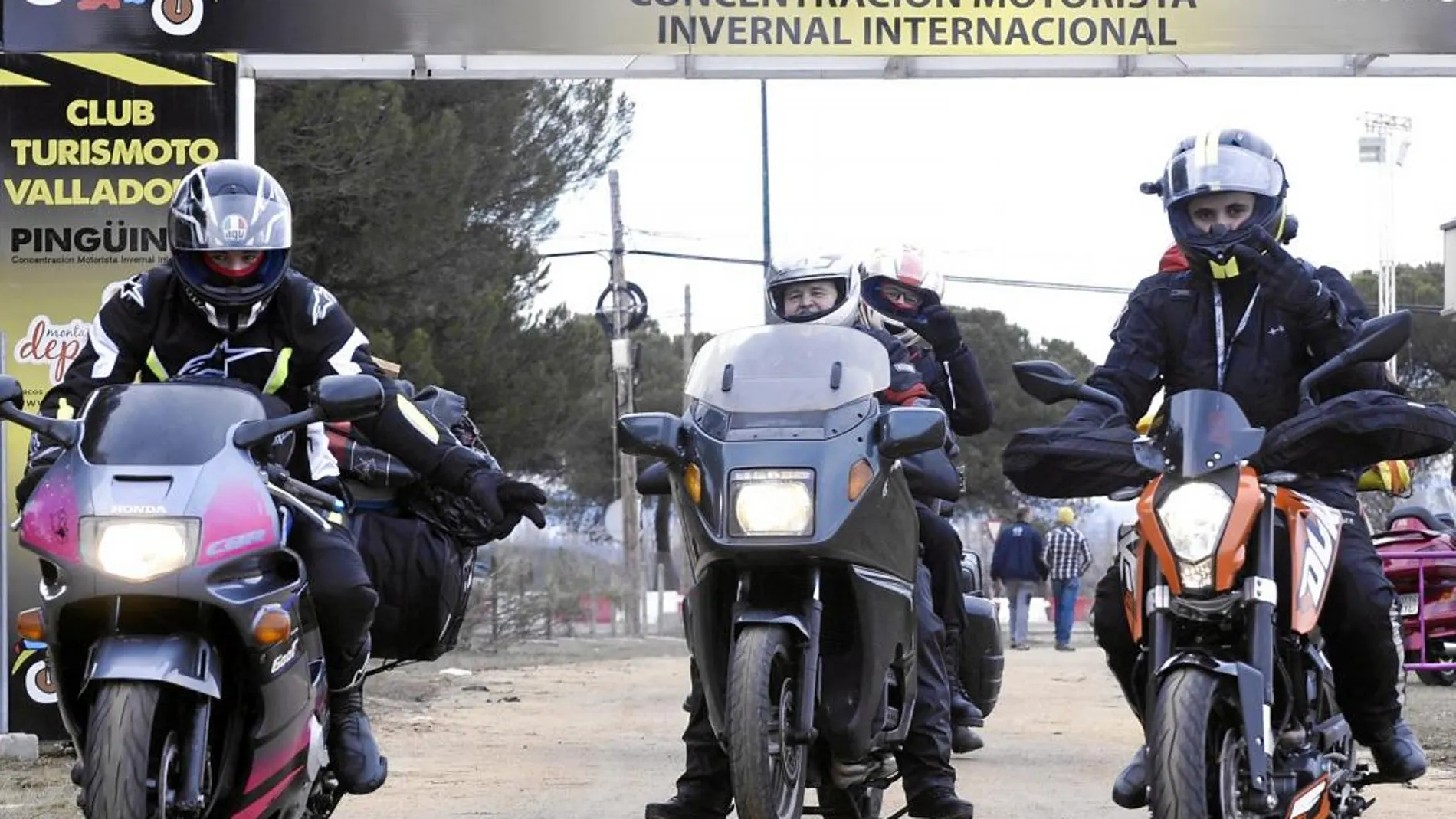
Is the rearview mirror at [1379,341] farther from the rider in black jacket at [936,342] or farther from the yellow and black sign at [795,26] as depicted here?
the yellow and black sign at [795,26]

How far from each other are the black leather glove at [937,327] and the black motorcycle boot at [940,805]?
211cm

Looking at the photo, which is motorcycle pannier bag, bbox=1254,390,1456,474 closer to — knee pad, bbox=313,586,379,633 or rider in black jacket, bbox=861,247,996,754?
knee pad, bbox=313,586,379,633

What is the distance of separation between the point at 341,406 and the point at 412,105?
68.1 feet

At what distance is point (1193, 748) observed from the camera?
5.75 m

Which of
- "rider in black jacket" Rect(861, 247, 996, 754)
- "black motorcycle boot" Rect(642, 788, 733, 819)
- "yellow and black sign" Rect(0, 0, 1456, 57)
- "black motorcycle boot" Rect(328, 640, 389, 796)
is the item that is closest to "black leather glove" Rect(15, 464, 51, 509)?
"black motorcycle boot" Rect(328, 640, 389, 796)

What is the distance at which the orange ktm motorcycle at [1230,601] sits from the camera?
19.3 ft

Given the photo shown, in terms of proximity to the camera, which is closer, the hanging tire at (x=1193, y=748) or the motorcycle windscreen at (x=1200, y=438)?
the hanging tire at (x=1193, y=748)

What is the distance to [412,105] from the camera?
1048 inches

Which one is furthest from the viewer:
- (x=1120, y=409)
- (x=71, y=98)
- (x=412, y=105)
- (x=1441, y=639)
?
(x=412, y=105)

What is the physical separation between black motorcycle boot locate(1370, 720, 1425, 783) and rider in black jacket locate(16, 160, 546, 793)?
242cm

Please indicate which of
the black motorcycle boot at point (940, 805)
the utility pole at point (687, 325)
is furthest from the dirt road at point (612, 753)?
the utility pole at point (687, 325)

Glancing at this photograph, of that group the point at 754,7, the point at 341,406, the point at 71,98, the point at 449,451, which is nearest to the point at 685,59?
the point at 754,7

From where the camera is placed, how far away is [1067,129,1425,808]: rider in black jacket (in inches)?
260

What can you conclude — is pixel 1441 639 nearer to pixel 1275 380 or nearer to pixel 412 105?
pixel 1275 380
